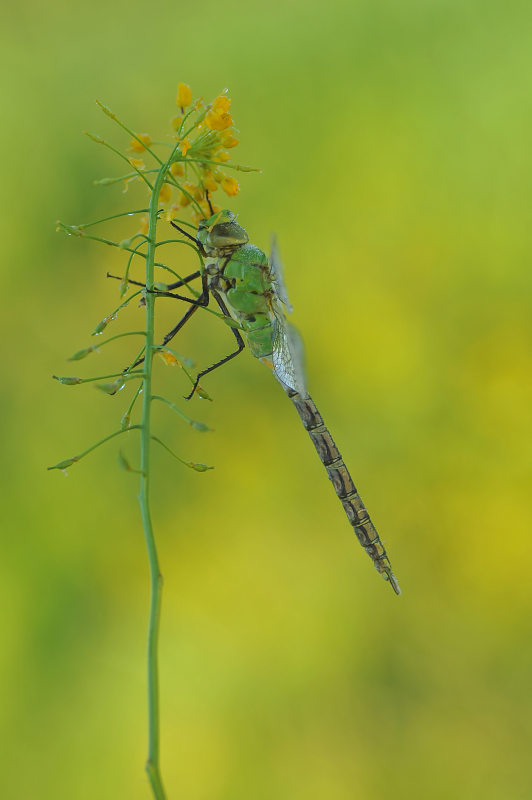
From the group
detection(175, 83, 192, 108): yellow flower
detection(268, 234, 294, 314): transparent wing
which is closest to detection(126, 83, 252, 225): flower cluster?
detection(175, 83, 192, 108): yellow flower

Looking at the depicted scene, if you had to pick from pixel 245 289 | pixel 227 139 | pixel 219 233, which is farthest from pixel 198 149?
pixel 245 289

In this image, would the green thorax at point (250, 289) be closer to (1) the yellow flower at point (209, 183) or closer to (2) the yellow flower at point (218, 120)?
(1) the yellow flower at point (209, 183)

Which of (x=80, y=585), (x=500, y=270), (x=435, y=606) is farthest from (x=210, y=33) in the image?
(x=435, y=606)

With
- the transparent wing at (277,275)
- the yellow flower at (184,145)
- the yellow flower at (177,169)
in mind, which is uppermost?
the yellow flower at (177,169)

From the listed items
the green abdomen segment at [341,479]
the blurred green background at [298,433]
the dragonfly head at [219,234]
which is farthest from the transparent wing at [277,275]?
the blurred green background at [298,433]

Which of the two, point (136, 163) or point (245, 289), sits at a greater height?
point (136, 163)

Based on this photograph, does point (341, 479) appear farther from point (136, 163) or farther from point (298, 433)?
point (298, 433)

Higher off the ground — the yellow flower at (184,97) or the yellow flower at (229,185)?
the yellow flower at (184,97)
